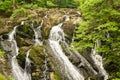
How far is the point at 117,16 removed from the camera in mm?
14438

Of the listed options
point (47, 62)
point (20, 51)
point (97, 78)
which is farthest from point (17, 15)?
point (97, 78)

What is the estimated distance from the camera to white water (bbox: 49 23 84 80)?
1725 centimetres

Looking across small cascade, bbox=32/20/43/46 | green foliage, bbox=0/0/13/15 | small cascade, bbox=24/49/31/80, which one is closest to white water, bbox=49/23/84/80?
small cascade, bbox=32/20/43/46

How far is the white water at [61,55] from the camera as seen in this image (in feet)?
56.6

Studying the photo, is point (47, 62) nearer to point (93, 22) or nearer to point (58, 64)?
point (58, 64)

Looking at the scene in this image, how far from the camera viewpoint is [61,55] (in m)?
19.1

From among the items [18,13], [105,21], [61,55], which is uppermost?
[105,21]

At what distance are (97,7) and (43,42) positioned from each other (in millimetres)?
7653

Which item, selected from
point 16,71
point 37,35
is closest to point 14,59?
point 16,71

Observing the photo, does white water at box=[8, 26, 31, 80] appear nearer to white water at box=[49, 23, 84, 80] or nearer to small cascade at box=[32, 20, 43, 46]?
small cascade at box=[32, 20, 43, 46]

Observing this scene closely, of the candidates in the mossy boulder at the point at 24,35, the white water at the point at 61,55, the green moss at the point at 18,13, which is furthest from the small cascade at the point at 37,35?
the green moss at the point at 18,13

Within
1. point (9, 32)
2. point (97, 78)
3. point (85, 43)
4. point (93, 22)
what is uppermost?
point (93, 22)

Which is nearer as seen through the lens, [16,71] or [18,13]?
[16,71]

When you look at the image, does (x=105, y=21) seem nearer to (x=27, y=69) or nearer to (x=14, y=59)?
(x=27, y=69)
